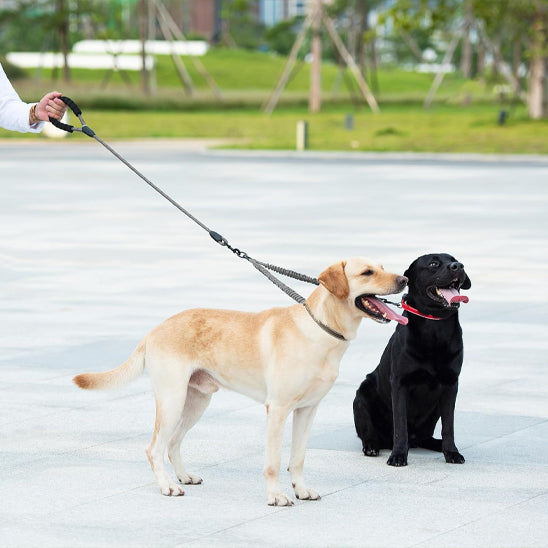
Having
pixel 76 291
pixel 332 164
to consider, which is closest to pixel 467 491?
pixel 76 291

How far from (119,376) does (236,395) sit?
2.22 meters

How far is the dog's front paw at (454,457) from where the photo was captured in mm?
6574

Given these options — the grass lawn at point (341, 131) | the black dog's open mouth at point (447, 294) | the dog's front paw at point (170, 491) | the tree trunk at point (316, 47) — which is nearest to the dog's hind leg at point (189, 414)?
the dog's front paw at point (170, 491)

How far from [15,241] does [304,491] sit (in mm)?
10811

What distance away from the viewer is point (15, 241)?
1603 centimetres

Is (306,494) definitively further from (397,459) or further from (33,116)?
(33,116)

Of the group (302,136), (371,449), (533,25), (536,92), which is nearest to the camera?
(371,449)

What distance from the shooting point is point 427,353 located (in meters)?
6.47

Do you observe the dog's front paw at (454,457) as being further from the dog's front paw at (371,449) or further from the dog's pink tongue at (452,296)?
the dog's pink tongue at (452,296)

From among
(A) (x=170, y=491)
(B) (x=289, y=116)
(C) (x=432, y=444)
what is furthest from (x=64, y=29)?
(A) (x=170, y=491)

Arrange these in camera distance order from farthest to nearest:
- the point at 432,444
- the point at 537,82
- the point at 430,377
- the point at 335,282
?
the point at 537,82
the point at 432,444
the point at 430,377
the point at 335,282

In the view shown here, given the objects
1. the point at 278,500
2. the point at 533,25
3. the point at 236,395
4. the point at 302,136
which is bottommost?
the point at 302,136

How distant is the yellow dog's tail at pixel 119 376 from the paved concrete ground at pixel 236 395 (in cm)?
50

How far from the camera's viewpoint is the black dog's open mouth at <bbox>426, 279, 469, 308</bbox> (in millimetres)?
6387
